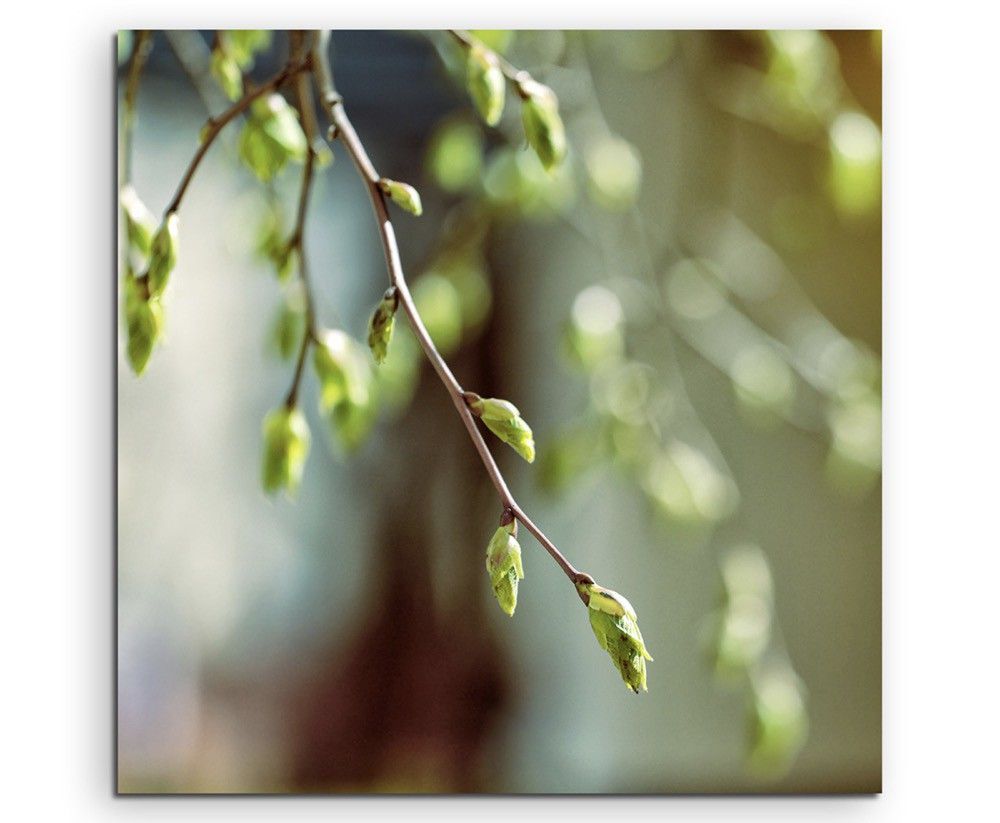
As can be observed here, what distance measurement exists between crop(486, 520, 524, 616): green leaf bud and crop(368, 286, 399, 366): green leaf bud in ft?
0.33

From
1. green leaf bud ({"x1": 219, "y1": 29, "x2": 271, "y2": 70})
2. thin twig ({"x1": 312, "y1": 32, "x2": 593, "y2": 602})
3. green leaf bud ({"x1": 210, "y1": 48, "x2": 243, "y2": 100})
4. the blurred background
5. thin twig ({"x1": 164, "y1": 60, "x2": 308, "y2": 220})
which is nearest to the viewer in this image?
thin twig ({"x1": 312, "y1": 32, "x2": 593, "y2": 602})

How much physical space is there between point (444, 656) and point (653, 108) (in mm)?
567

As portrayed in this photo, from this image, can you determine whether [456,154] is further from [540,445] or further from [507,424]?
[507,424]

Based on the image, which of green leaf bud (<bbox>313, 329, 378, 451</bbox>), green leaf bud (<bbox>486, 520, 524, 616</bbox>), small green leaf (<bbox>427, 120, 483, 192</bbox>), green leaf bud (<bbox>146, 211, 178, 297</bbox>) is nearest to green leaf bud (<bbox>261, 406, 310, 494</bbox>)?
green leaf bud (<bbox>313, 329, 378, 451</bbox>)

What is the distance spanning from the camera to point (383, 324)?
1.87 ft

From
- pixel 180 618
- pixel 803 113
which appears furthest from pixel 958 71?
pixel 180 618

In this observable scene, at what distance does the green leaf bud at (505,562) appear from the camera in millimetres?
537

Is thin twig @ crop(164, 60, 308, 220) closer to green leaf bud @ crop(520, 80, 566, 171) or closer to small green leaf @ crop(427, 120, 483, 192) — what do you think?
green leaf bud @ crop(520, 80, 566, 171)

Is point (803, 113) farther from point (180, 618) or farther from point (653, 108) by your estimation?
point (180, 618)

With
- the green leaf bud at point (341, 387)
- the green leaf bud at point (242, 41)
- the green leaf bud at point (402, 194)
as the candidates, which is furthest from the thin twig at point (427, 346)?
the green leaf bud at point (242, 41)

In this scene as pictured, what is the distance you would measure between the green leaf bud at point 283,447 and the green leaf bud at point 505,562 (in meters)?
0.25

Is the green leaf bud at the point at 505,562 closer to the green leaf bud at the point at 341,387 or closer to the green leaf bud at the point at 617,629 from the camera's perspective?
the green leaf bud at the point at 617,629

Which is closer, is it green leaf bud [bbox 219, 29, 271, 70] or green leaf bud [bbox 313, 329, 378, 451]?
green leaf bud [bbox 313, 329, 378, 451]

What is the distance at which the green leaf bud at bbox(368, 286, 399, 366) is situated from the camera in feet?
1.84
